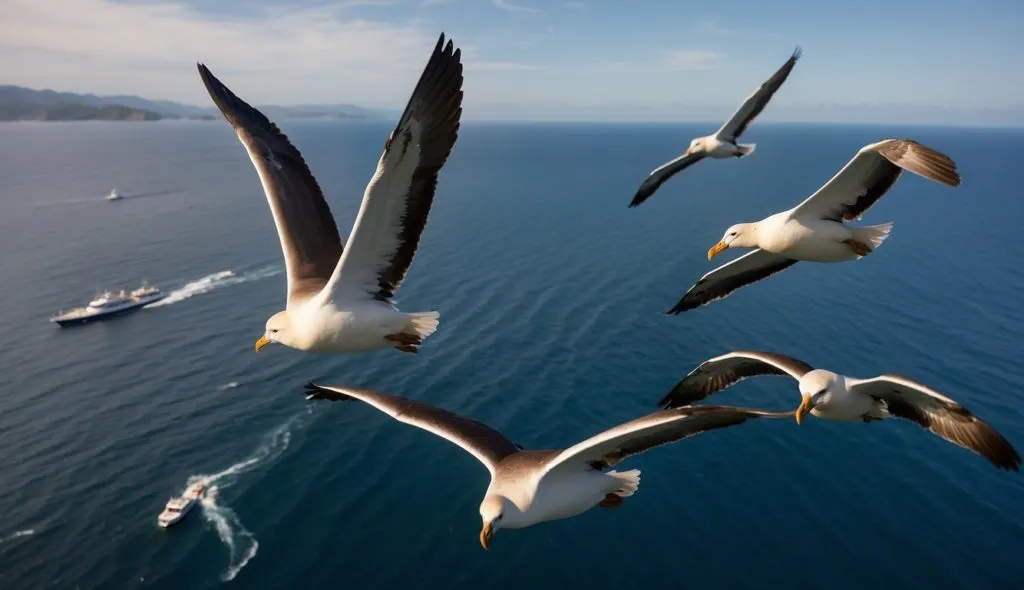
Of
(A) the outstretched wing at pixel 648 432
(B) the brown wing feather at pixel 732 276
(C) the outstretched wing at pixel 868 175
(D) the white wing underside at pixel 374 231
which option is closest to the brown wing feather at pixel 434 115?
(D) the white wing underside at pixel 374 231

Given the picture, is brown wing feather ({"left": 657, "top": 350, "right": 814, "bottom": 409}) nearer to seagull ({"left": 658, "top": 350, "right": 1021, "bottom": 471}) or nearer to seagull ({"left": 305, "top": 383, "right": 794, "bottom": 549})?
seagull ({"left": 658, "top": 350, "right": 1021, "bottom": 471})

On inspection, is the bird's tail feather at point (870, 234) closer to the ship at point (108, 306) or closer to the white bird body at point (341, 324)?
the white bird body at point (341, 324)

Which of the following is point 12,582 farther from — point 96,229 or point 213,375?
point 96,229

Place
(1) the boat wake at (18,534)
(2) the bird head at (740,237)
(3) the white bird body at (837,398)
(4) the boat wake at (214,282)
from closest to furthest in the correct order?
(3) the white bird body at (837,398) → (2) the bird head at (740,237) → (1) the boat wake at (18,534) → (4) the boat wake at (214,282)

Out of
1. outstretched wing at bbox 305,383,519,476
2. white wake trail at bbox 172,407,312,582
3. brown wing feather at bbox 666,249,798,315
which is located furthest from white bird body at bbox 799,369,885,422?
white wake trail at bbox 172,407,312,582

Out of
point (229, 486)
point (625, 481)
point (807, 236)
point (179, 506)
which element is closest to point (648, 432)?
point (625, 481)
